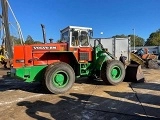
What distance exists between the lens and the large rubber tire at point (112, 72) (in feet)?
35.0

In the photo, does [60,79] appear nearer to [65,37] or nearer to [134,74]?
[65,37]

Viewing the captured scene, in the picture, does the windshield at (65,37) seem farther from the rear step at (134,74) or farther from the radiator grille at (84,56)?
the rear step at (134,74)

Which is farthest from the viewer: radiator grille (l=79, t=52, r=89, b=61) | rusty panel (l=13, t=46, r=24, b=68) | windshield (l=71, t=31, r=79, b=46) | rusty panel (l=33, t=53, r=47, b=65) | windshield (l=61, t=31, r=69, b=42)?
windshield (l=61, t=31, r=69, b=42)

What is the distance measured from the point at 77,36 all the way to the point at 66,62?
1.24 meters

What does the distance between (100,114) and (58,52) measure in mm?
3822

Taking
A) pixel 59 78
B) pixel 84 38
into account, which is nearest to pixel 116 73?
pixel 84 38

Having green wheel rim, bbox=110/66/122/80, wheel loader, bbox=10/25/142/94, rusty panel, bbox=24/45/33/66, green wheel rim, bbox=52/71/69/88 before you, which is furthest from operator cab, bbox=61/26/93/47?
rusty panel, bbox=24/45/33/66

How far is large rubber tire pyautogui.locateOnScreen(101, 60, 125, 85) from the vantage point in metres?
10.7

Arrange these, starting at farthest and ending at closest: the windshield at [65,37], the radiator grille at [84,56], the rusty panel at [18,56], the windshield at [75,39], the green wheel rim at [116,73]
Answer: the green wheel rim at [116,73] → the windshield at [65,37] → the windshield at [75,39] → the radiator grille at [84,56] → the rusty panel at [18,56]

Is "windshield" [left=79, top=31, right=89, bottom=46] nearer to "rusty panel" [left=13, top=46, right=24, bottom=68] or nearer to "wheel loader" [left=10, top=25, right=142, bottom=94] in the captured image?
"wheel loader" [left=10, top=25, right=142, bottom=94]

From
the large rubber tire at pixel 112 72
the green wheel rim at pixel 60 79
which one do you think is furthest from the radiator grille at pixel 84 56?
the green wheel rim at pixel 60 79

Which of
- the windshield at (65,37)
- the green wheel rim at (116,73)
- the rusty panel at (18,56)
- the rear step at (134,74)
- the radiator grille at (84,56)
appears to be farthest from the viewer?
the rear step at (134,74)

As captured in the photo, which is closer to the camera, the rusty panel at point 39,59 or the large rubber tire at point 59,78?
the large rubber tire at point 59,78

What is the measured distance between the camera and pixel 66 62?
10289mm
